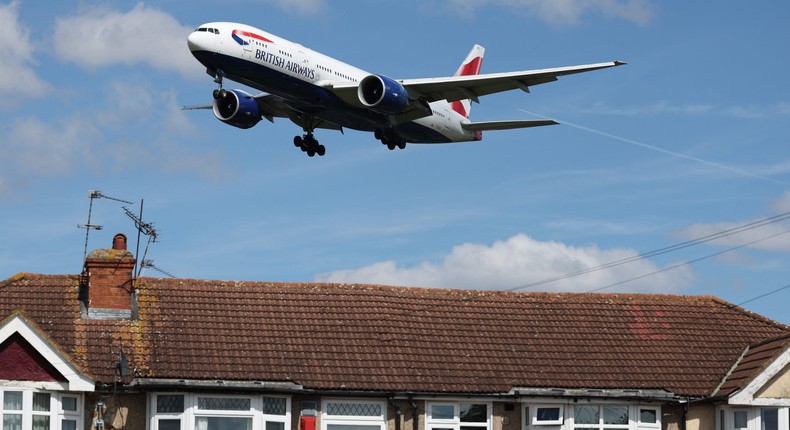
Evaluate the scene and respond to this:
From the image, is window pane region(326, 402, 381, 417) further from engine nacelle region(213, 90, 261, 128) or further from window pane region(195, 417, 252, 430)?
engine nacelle region(213, 90, 261, 128)

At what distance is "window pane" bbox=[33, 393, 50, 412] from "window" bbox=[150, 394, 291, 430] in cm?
243

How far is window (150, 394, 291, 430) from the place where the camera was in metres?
27.0

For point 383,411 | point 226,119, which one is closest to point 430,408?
point 383,411

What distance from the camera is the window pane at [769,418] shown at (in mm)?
29344

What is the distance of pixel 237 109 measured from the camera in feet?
140

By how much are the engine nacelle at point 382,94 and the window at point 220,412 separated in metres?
14.5

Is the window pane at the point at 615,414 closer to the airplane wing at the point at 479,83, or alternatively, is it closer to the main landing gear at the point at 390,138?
the airplane wing at the point at 479,83

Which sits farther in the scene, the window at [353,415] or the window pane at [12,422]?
the window at [353,415]

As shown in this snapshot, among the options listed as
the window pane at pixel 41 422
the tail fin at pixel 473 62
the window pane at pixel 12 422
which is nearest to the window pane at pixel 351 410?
the window pane at pixel 41 422

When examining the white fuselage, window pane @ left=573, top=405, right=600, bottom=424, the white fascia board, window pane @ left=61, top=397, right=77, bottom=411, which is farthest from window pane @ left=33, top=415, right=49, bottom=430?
the white fuselage

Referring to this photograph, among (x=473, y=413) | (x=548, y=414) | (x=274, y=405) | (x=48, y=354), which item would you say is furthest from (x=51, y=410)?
(x=548, y=414)

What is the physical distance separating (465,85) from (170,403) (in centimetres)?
1785

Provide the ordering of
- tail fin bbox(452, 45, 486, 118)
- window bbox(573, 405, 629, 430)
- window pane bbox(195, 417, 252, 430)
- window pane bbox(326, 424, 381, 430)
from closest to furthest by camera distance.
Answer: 1. window pane bbox(195, 417, 252, 430)
2. window pane bbox(326, 424, 381, 430)
3. window bbox(573, 405, 629, 430)
4. tail fin bbox(452, 45, 486, 118)

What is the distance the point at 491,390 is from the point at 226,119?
1816 centimetres
